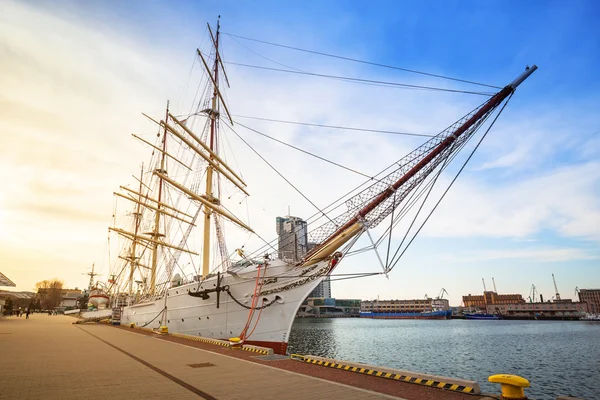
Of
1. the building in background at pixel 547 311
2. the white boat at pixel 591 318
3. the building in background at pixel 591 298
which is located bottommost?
the white boat at pixel 591 318

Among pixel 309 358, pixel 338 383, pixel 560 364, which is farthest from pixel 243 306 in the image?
pixel 560 364

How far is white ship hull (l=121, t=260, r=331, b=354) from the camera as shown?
16.8 m

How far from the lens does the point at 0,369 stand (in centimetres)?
944

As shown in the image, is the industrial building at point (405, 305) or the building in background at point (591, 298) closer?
the building in background at point (591, 298)

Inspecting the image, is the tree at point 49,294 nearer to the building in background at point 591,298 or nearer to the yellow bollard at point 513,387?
the yellow bollard at point 513,387

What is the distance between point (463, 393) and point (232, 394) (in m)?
4.61

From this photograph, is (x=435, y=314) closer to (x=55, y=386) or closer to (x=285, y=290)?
(x=285, y=290)

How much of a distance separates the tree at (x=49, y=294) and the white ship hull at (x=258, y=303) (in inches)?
5110

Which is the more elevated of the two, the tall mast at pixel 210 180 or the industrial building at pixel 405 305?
the tall mast at pixel 210 180

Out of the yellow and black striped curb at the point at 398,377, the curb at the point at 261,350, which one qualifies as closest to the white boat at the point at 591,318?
the curb at the point at 261,350

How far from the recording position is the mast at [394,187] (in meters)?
11.8

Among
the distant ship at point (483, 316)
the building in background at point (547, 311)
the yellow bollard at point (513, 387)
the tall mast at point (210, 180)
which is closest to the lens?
the yellow bollard at point (513, 387)

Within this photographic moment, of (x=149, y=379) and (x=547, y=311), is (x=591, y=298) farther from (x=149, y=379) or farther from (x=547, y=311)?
(x=149, y=379)

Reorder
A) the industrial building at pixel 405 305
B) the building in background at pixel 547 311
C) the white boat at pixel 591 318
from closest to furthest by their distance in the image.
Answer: the white boat at pixel 591 318 → the building in background at pixel 547 311 → the industrial building at pixel 405 305
